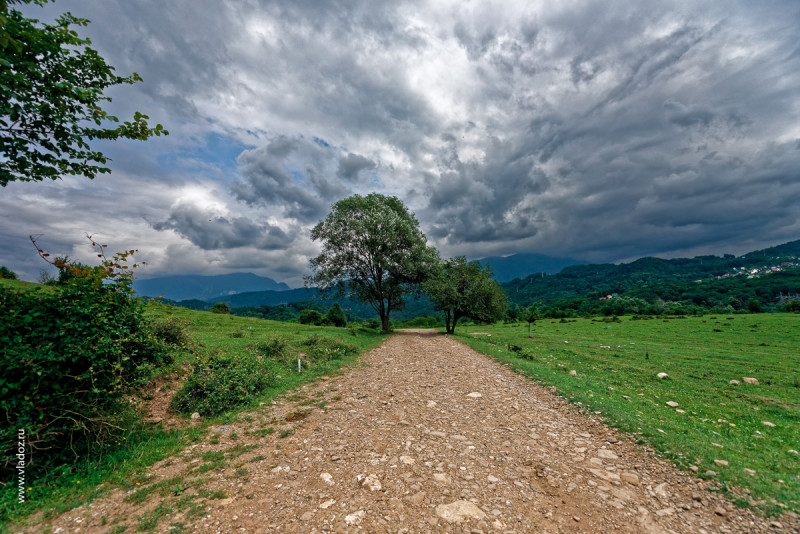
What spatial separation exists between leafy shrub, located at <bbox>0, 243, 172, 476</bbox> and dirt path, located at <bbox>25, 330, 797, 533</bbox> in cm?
178

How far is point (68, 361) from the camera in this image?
5707mm

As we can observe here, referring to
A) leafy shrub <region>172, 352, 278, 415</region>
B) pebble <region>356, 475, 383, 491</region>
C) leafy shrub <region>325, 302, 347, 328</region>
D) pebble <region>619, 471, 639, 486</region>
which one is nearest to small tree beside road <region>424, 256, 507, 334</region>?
leafy shrub <region>172, 352, 278, 415</region>

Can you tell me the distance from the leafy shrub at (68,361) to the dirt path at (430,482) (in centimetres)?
178

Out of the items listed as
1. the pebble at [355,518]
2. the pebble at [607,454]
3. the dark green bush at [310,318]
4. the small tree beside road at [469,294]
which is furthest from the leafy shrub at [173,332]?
the dark green bush at [310,318]

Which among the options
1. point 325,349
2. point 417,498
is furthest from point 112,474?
point 325,349

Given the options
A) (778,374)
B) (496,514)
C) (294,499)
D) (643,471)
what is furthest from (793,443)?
(778,374)

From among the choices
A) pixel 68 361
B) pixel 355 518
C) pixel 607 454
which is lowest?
pixel 607 454

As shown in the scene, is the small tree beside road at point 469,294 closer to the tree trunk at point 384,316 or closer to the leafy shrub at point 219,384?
the tree trunk at point 384,316

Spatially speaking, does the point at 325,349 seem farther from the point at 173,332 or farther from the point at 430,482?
the point at 430,482

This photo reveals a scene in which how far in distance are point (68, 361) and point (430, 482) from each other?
7348mm

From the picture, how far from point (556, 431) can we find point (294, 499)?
612cm

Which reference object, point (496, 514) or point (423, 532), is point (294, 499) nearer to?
point (423, 532)

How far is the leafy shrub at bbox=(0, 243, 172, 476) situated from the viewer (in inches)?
200

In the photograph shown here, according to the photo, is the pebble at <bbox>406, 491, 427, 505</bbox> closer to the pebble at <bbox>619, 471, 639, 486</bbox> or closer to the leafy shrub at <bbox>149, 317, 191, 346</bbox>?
the pebble at <bbox>619, 471, 639, 486</bbox>
